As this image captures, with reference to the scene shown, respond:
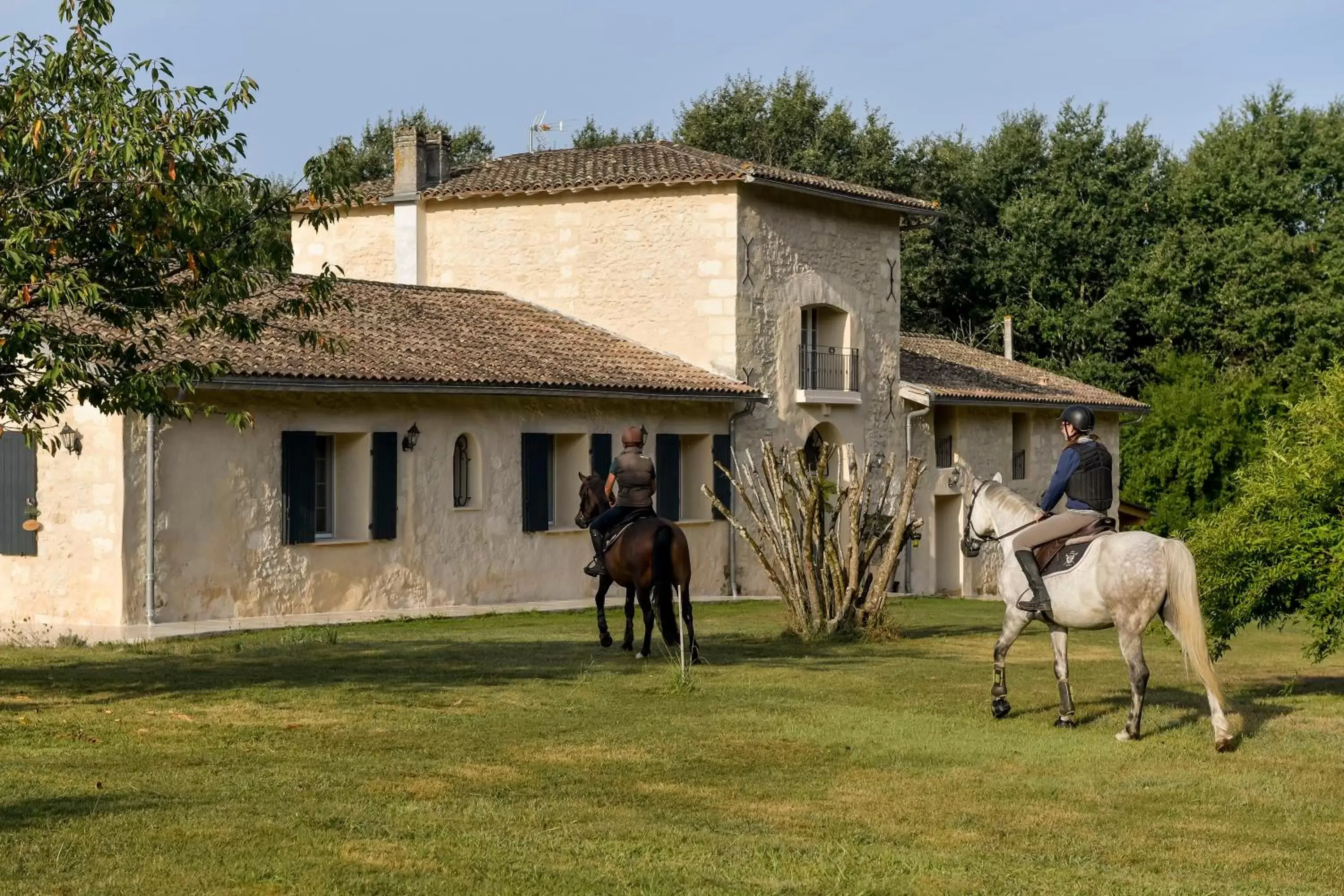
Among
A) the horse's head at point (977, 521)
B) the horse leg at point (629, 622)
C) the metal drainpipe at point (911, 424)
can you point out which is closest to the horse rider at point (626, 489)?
the horse leg at point (629, 622)

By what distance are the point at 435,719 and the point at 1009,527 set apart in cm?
411

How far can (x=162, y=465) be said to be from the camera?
818 inches

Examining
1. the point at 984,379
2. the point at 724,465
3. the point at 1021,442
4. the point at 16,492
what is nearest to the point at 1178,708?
the point at 16,492

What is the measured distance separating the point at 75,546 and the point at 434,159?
42.0 ft

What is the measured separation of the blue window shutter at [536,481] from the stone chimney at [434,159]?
794cm

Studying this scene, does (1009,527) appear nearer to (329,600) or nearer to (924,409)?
(329,600)

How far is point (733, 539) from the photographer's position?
1141 inches

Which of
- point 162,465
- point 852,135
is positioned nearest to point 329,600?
point 162,465

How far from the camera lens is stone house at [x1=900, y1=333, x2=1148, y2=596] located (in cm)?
3316

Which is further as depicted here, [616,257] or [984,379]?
[984,379]

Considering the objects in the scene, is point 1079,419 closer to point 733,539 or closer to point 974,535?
point 974,535

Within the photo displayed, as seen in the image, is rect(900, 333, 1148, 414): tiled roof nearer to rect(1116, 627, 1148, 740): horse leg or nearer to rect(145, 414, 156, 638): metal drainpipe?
rect(145, 414, 156, 638): metal drainpipe

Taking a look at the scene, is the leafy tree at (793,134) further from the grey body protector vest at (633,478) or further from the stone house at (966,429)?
the grey body protector vest at (633,478)

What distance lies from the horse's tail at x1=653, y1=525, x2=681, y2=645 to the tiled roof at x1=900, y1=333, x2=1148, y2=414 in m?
17.5
